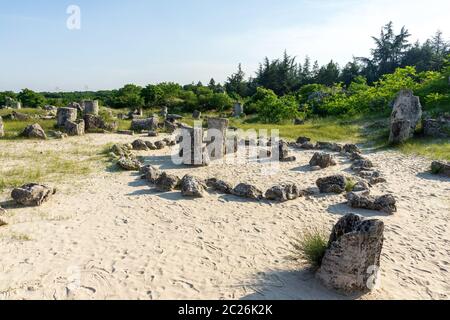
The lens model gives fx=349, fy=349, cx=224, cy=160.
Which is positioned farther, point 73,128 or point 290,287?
point 73,128

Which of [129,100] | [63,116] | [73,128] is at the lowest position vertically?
[73,128]

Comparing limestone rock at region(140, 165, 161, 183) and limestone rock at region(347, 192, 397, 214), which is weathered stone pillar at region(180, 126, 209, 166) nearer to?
limestone rock at region(140, 165, 161, 183)

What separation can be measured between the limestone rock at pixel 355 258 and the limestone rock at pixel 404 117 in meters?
11.4

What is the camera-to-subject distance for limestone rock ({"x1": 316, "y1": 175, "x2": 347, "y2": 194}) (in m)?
8.77

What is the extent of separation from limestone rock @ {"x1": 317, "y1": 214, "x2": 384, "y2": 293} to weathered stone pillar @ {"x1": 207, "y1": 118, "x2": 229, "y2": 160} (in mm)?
8190

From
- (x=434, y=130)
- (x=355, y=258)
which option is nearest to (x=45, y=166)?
(x=355, y=258)

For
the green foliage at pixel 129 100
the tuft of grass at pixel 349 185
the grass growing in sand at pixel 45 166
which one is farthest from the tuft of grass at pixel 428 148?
the green foliage at pixel 129 100

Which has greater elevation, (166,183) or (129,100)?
(129,100)

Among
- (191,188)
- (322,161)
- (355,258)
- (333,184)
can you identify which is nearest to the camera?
(355,258)

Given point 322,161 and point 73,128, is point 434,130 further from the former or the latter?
point 73,128

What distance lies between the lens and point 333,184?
8.86m

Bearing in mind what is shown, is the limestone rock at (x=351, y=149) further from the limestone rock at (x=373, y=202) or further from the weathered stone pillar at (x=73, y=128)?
the weathered stone pillar at (x=73, y=128)

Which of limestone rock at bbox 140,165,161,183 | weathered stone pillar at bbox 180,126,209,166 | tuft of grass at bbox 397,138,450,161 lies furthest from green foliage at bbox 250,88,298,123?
limestone rock at bbox 140,165,161,183

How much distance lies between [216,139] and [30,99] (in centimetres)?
3025
